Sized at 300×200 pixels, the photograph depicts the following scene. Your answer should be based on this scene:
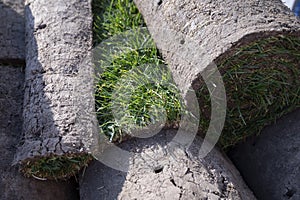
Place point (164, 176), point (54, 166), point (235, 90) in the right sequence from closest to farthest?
1. point (164, 176)
2. point (54, 166)
3. point (235, 90)

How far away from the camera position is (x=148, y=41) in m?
2.81

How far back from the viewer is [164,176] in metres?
2.20

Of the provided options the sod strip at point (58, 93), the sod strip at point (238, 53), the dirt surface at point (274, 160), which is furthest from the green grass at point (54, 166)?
the dirt surface at point (274, 160)

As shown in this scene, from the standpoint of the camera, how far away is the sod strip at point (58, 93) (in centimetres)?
230

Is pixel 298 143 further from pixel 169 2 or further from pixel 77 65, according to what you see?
pixel 77 65

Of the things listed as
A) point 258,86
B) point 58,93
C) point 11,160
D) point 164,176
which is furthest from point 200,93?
point 11,160

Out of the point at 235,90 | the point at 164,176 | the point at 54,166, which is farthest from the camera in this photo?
the point at 235,90

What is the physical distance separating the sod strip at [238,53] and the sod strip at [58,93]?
43cm

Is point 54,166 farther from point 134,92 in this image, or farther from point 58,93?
point 134,92

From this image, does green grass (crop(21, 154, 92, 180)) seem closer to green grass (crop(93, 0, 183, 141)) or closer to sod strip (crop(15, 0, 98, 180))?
sod strip (crop(15, 0, 98, 180))

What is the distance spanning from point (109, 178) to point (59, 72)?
1.96ft

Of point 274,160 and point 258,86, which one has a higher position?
point 258,86

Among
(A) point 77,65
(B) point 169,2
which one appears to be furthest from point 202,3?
(A) point 77,65

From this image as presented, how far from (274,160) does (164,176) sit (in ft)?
2.02
